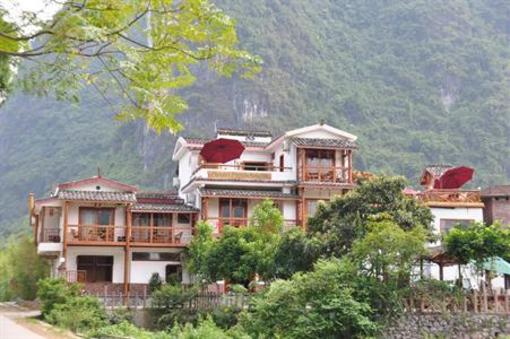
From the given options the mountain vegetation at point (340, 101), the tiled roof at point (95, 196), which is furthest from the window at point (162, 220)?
the mountain vegetation at point (340, 101)

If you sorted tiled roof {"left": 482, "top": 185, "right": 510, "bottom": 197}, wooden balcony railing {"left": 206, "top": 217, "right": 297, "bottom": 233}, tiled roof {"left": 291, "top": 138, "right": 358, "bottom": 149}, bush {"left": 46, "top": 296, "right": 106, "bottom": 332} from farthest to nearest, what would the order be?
tiled roof {"left": 482, "top": 185, "right": 510, "bottom": 197}
tiled roof {"left": 291, "top": 138, "right": 358, "bottom": 149}
wooden balcony railing {"left": 206, "top": 217, "right": 297, "bottom": 233}
bush {"left": 46, "top": 296, "right": 106, "bottom": 332}

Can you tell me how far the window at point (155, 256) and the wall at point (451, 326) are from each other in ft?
52.2

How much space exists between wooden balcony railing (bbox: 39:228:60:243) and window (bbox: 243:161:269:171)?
10.2m

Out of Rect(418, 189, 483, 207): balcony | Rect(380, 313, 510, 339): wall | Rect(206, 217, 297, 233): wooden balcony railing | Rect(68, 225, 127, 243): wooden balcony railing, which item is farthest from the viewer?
Rect(418, 189, 483, 207): balcony

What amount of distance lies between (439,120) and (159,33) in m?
98.7

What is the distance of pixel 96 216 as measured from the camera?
3519 cm

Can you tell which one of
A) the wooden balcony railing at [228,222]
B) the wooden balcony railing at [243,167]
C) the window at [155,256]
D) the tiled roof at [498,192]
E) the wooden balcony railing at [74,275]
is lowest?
the wooden balcony railing at [74,275]

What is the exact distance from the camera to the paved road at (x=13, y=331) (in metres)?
18.4

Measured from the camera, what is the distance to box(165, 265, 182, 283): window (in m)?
35.2

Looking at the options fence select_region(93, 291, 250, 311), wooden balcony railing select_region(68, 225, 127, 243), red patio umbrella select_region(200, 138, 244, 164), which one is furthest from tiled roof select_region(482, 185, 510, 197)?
wooden balcony railing select_region(68, 225, 127, 243)

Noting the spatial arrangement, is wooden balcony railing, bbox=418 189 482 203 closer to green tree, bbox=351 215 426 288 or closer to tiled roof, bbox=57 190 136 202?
green tree, bbox=351 215 426 288

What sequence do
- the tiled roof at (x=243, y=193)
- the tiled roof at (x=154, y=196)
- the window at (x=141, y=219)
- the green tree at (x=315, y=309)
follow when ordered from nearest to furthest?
the green tree at (x=315, y=309)
the tiled roof at (x=243, y=193)
the window at (x=141, y=219)
the tiled roof at (x=154, y=196)

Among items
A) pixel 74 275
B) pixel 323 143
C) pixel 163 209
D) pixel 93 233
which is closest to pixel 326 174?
pixel 323 143

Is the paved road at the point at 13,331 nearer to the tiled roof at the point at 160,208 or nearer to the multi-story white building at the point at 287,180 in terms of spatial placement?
the tiled roof at the point at 160,208
